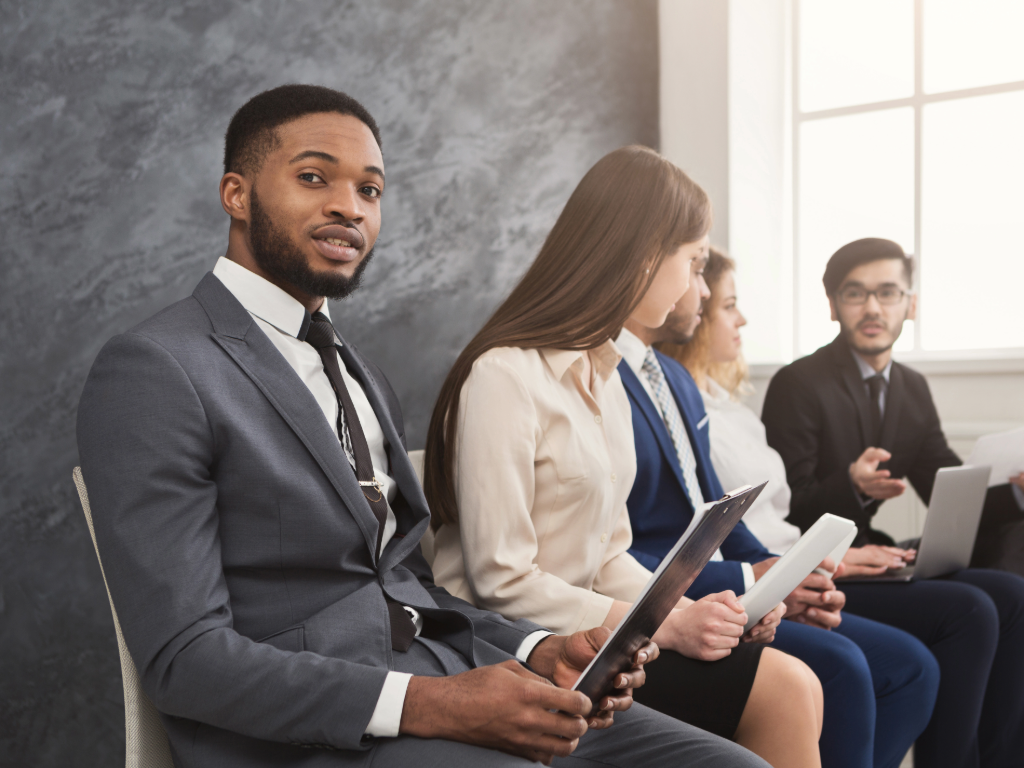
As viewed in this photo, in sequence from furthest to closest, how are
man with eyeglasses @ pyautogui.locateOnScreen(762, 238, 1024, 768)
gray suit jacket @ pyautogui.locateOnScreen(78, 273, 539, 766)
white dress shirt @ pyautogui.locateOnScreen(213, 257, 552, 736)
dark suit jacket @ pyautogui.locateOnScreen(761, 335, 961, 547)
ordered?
dark suit jacket @ pyautogui.locateOnScreen(761, 335, 961, 547) → man with eyeglasses @ pyautogui.locateOnScreen(762, 238, 1024, 768) → white dress shirt @ pyautogui.locateOnScreen(213, 257, 552, 736) → gray suit jacket @ pyautogui.locateOnScreen(78, 273, 539, 766)

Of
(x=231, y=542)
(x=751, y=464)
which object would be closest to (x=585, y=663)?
(x=231, y=542)

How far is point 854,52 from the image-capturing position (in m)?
4.10

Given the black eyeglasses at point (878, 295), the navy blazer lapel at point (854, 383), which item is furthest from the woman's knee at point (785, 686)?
the black eyeglasses at point (878, 295)

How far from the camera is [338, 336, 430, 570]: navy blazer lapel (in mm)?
1272

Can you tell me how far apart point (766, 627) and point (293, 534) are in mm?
828

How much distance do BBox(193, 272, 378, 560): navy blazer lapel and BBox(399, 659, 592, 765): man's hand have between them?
230 millimetres

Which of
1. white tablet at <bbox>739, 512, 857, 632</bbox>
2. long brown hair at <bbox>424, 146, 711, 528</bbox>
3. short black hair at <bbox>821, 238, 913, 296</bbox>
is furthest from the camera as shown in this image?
short black hair at <bbox>821, 238, 913, 296</bbox>

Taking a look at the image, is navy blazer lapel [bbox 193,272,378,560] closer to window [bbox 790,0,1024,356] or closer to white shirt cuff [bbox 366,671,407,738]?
white shirt cuff [bbox 366,671,407,738]

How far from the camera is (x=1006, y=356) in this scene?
11.3 feet

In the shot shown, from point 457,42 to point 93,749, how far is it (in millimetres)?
Answer: 2239

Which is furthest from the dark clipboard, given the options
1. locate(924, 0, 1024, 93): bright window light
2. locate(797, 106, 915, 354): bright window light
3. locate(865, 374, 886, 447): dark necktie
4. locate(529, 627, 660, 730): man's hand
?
locate(924, 0, 1024, 93): bright window light

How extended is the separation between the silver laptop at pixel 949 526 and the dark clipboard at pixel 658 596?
1161mm

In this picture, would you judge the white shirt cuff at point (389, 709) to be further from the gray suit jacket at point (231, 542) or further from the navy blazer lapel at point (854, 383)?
the navy blazer lapel at point (854, 383)

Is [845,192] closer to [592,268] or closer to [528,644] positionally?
[592,268]
